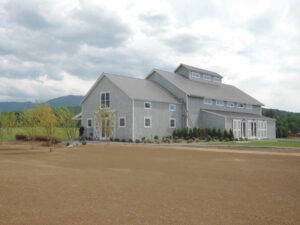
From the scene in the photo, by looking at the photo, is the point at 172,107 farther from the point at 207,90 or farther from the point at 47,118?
the point at 47,118

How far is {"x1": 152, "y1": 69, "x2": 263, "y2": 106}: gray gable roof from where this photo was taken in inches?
1618

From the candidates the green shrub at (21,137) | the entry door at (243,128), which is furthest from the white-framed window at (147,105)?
the entry door at (243,128)

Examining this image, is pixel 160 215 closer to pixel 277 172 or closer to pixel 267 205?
pixel 267 205

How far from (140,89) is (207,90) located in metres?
12.3

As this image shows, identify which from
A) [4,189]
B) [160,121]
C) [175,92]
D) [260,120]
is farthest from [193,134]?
[4,189]

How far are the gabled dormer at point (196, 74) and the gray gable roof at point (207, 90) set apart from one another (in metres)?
0.75

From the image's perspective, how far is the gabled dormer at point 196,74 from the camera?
4614 centimetres

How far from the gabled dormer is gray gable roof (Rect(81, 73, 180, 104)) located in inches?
268

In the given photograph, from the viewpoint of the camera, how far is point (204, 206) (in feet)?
22.6

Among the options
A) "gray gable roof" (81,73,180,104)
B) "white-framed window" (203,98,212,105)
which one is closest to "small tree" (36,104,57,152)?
"gray gable roof" (81,73,180,104)

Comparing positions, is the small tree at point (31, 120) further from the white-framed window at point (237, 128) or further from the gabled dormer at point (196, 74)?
the gabled dormer at point (196, 74)

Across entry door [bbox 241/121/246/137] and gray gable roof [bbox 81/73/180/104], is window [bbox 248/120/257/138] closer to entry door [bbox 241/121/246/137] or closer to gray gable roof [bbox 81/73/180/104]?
entry door [bbox 241/121/246/137]

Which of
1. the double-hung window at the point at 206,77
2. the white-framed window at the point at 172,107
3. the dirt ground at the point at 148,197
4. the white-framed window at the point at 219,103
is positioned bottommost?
the dirt ground at the point at 148,197

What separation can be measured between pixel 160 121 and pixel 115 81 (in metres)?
7.47
